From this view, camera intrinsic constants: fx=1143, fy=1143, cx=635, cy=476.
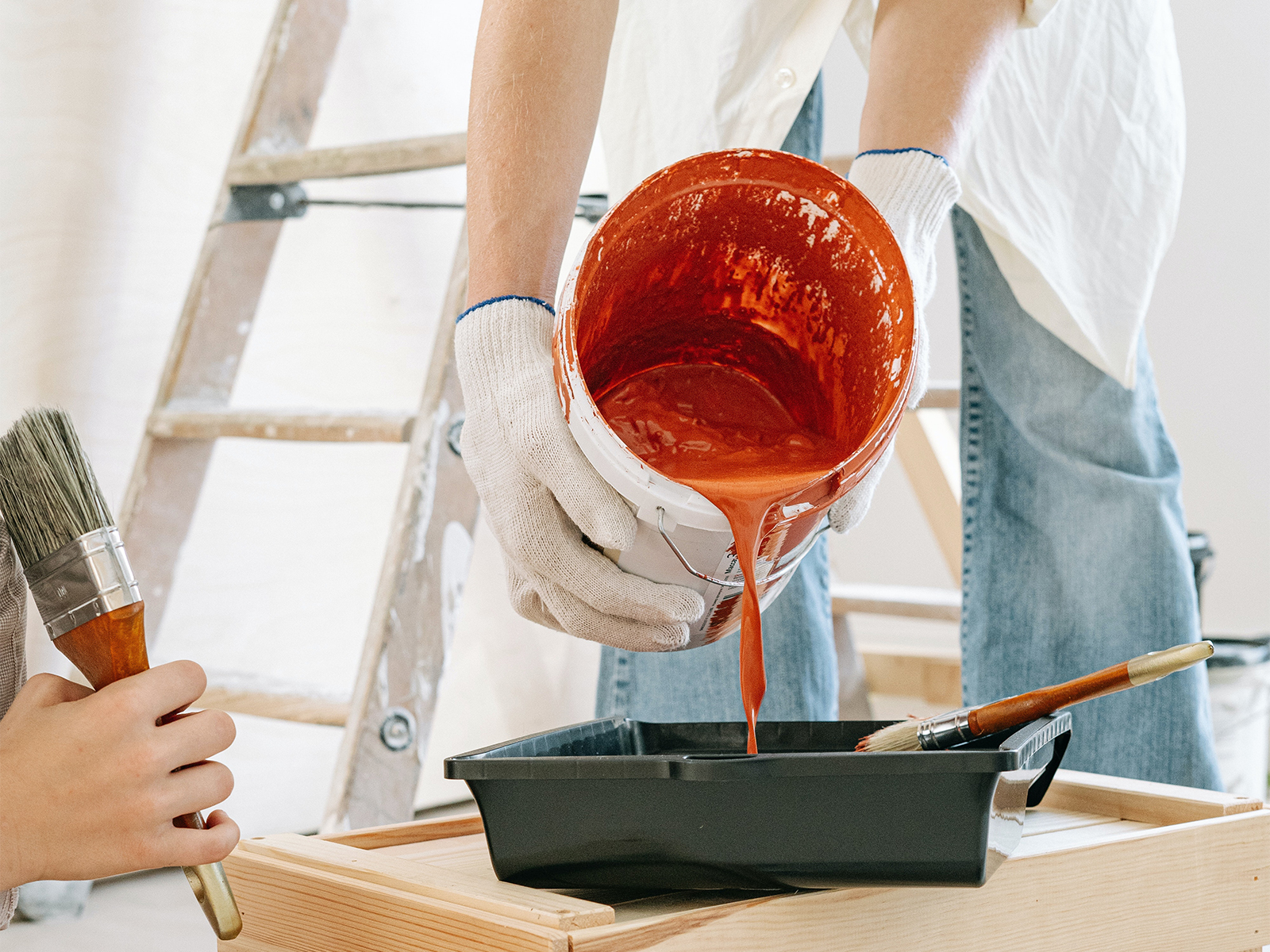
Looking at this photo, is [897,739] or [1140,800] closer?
[897,739]

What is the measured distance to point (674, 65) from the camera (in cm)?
115

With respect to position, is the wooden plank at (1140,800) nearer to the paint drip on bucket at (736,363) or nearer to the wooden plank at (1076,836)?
the wooden plank at (1076,836)

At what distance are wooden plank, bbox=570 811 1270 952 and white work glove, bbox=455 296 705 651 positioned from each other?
20 centimetres

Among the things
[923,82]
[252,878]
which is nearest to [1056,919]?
[252,878]

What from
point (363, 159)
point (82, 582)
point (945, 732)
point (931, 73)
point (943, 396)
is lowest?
point (945, 732)

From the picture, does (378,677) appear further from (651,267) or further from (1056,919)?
(1056,919)

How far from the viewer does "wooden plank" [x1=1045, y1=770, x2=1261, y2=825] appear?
0.76 metres

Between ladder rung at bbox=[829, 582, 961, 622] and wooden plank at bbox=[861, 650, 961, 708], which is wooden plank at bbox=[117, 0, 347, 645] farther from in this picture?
wooden plank at bbox=[861, 650, 961, 708]

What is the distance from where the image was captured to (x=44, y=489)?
0.58 metres

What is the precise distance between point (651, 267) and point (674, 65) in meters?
0.44

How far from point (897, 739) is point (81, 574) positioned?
45 cm

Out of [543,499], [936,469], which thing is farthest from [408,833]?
[936,469]

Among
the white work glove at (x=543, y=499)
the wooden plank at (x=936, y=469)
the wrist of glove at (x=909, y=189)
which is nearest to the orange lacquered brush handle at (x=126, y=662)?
the white work glove at (x=543, y=499)

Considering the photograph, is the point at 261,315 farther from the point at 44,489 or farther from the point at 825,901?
the point at 825,901
